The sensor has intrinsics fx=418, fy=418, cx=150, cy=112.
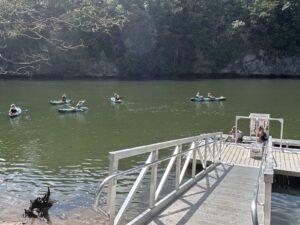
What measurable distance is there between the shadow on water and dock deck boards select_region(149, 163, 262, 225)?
1.44 m

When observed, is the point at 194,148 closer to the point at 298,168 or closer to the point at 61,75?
the point at 298,168

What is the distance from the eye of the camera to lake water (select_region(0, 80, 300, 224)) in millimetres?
16359

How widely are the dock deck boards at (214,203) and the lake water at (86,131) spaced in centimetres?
488

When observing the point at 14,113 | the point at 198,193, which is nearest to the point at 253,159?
the point at 198,193

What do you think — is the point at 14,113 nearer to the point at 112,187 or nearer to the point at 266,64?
the point at 112,187

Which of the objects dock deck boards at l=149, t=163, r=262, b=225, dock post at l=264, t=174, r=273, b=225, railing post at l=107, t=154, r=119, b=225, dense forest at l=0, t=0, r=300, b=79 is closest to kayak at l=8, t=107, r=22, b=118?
dock deck boards at l=149, t=163, r=262, b=225

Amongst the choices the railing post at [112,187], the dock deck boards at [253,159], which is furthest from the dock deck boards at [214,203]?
the dock deck boards at [253,159]

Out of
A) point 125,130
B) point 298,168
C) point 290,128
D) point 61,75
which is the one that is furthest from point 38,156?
point 61,75

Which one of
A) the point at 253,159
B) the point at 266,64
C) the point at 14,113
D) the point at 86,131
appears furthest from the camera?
the point at 266,64

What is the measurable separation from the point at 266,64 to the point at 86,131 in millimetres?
81049

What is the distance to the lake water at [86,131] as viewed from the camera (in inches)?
644

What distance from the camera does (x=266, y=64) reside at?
10275cm

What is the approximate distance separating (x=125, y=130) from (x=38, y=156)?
9.14 m

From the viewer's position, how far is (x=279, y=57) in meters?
102
